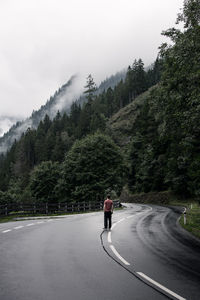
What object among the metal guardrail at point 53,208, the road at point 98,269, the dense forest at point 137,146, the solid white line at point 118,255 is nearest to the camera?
the road at point 98,269

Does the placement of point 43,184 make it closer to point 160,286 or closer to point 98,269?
point 98,269

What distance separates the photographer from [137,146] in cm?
7156

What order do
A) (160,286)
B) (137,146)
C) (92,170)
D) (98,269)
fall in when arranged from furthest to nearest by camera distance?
(137,146) < (92,170) < (98,269) < (160,286)

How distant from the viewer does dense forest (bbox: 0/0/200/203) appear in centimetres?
1700

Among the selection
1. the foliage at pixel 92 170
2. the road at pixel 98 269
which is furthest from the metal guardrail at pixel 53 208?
the road at pixel 98 269

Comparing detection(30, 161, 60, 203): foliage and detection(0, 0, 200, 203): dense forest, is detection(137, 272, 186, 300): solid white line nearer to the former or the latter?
detection(0, 0, 200, 203): dense forest

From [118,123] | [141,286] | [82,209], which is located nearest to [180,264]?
[141,286]

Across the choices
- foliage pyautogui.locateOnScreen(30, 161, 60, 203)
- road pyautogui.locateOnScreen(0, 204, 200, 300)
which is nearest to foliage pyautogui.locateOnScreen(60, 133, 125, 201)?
foliage pyautogui.locateOnScreen(30, 161, 60, 203)

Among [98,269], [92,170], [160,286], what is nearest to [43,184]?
[92,170]

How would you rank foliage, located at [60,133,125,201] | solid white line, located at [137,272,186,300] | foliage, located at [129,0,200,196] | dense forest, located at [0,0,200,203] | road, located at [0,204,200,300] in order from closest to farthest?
solid white line, located at [137,272,186,300]
road, located at [0,204,200,300]
foliage, located at [129,0,200,196]
dense forest, located at [0,0,200,203]
foliage, located at [60,133,125,201]

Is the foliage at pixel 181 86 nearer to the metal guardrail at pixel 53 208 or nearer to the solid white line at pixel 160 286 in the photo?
the solid white line at pixel 160 286

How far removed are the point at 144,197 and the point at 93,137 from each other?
20.8m

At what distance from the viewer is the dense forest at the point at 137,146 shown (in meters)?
17.0

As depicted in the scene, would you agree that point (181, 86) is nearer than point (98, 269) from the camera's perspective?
No
